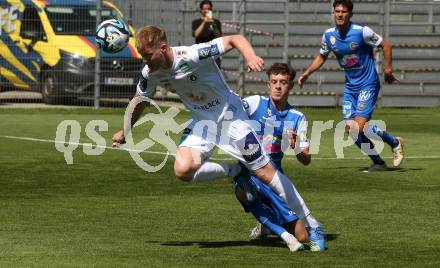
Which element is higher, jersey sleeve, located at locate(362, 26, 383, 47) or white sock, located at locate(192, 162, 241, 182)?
jersey sleeve, located at locate(362, 26, 383, 47)

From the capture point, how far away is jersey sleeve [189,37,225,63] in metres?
9.52

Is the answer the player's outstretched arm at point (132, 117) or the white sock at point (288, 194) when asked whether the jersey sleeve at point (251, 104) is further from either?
the player's outstretched arm at point (132, 117)

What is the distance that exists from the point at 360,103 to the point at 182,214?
5.31 meters

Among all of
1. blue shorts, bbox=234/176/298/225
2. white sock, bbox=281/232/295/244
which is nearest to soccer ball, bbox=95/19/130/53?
blue shorts, bbox=234/176/298/225

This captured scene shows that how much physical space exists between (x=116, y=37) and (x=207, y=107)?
40.4 inches

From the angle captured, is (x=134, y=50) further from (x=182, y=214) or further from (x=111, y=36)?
(x=111, y=36)

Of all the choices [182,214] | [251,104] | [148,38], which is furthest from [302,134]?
[182,214]

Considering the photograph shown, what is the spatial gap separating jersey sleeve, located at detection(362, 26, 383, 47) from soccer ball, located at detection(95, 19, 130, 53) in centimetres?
643

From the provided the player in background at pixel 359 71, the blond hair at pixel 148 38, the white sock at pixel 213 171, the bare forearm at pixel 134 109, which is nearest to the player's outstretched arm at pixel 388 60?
the player in background at pixel 359 71

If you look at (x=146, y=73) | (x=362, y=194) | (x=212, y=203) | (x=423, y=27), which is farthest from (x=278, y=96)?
(x=423, y=27)

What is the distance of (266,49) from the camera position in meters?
31.3

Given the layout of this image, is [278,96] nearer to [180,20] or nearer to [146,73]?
[146,73]

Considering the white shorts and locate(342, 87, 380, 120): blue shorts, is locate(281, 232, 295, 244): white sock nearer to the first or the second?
the white shorts

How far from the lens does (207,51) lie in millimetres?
9562
